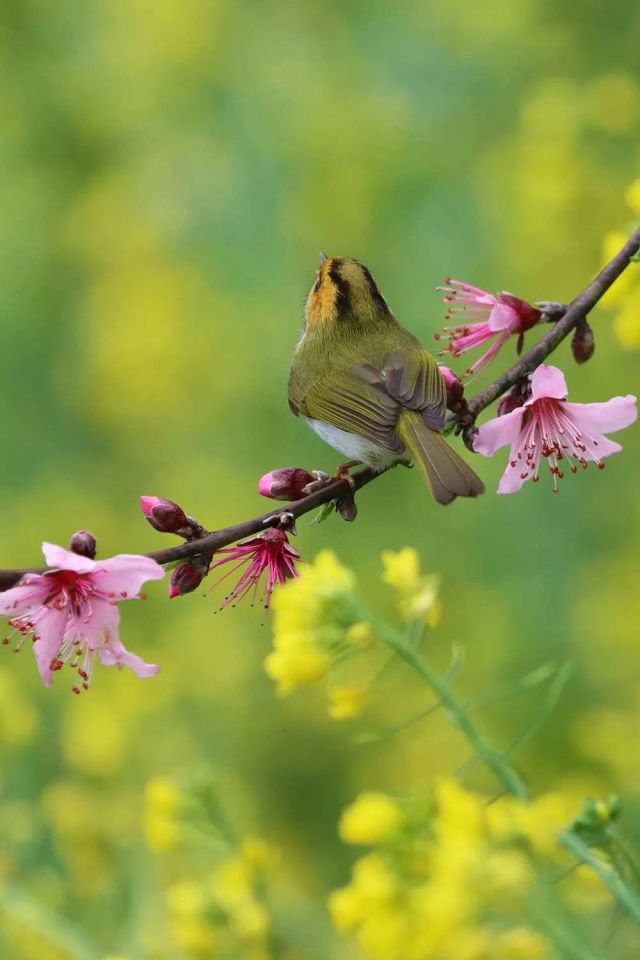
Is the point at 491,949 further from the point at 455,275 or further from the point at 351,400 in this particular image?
the point at 455,275

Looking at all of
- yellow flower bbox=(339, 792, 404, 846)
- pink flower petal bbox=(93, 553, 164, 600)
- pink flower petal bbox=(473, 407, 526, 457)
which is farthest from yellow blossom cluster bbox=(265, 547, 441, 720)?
pink flower petal bbox=(473, 407, 526, 457)

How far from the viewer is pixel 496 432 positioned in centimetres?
244

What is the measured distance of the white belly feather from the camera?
9.37 ft

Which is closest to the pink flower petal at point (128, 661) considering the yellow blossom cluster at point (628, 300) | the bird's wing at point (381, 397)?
the bird's wing at point (381, 397)

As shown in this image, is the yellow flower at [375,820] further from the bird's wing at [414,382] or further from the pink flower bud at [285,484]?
the bird's wing at [414,382]

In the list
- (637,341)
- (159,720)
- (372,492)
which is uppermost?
(372,492)

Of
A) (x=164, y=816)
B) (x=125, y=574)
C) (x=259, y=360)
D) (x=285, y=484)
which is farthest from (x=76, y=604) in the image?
(x=259, y=360)

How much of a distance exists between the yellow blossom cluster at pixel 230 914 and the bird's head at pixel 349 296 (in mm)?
1418

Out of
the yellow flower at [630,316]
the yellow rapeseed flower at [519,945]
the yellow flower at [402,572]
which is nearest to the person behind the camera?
the yellow rapeseed flower at [519,945]

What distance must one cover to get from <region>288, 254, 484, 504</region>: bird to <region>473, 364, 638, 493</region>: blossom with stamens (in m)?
0.09

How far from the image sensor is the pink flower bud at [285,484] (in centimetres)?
235

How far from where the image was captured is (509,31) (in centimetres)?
554

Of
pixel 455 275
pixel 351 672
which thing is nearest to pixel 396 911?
pixel 351 672

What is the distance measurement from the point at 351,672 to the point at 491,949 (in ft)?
1.55
